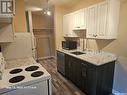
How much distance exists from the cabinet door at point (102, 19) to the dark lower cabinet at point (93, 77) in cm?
68

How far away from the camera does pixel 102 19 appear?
6.91 feet

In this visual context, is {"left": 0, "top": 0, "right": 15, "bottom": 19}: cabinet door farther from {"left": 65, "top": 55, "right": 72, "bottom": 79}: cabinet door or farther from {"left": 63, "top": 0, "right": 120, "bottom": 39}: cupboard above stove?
{"left": 65, "top": 55, "right": 72, "bottom": 79}: cabinet door

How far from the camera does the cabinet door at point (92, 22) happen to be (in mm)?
2281

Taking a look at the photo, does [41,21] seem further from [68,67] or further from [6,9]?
[6,9]

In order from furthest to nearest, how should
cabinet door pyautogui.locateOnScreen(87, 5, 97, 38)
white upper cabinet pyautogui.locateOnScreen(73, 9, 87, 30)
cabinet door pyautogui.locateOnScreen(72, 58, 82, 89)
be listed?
1. white upper cabinet pyautogui.locateOnScreen(73, 9, 87, 30)
2. cabinet door pyautogui.locateOnScreen(72, 58, 82, 89)
3. cabinet door pyautogui.locateOnScreen(87, 5, 97, 38)

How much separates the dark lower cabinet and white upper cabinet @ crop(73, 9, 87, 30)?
957 mm

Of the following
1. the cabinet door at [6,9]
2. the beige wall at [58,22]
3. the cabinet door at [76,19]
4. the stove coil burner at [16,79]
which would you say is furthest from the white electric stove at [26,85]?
the beige wall at [58,22]

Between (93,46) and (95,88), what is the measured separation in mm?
1226

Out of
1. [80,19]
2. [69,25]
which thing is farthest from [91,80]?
[69,25]

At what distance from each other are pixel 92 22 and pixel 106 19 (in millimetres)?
394

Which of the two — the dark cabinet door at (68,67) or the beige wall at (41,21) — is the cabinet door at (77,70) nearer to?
the dark cabinet door at (68,67)

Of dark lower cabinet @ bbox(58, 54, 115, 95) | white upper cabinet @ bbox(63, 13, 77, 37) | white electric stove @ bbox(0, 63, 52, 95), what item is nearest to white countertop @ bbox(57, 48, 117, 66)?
dark lower cabinet @ bbox(58, 54, 115, 95)

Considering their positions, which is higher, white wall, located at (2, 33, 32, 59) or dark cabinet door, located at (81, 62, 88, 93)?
white wall, located at (2, 33, 32, 59)

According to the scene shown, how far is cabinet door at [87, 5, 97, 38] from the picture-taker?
228 centimetres
